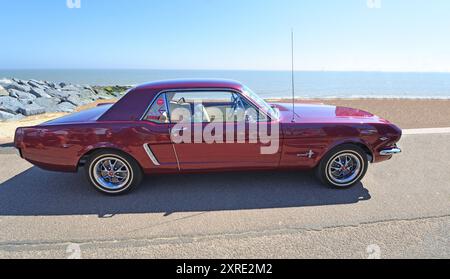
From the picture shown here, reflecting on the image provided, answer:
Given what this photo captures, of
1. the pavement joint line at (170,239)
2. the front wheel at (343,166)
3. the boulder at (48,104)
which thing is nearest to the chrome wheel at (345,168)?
the front wheel at (343,166)

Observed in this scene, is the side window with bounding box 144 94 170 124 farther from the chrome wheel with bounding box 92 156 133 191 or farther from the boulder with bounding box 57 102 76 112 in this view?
the boulder with bounding box 57 102 76 112

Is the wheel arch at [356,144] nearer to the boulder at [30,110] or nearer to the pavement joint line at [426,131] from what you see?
the pavement joint line at [426,131]

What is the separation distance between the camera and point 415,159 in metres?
4.39

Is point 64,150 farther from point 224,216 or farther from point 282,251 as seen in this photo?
point 282,251

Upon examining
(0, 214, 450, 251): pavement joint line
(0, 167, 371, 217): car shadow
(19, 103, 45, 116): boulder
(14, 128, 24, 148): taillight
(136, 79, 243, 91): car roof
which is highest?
(136, 79, 243, 91): car roof

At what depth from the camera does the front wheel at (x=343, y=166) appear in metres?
3.37

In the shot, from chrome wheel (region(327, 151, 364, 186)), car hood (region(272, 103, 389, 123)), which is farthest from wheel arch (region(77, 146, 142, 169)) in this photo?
chrome wheel (region(327, 151, 364, 186))

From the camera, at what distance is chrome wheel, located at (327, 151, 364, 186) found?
342 centimetres

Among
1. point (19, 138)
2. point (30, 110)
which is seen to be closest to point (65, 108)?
point (30, 110)

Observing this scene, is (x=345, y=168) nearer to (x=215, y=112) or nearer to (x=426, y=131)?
(x=215, y=112)

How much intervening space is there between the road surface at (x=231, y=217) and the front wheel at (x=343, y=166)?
13 cm

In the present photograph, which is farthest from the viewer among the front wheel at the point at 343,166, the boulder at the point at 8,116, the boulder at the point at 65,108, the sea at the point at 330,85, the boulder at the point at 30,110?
the sea at the point at 330,85

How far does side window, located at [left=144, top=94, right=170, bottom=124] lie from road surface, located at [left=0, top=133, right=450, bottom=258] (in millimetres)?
968
